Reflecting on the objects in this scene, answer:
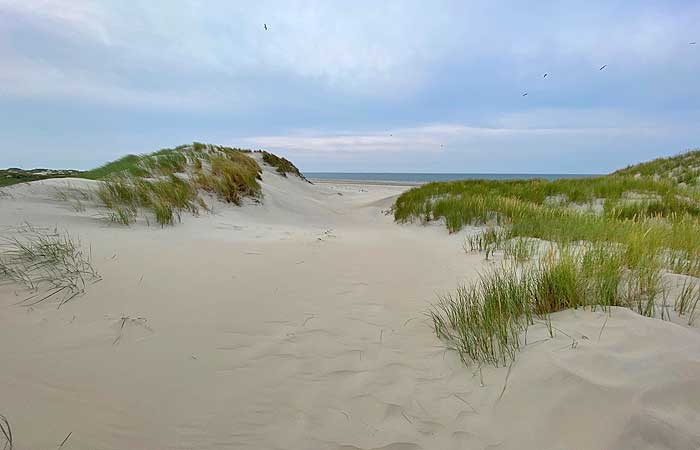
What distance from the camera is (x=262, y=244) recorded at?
456 cm

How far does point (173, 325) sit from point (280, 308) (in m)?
0.77

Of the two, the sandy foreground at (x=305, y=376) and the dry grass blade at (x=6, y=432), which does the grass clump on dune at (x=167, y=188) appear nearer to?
the sandy foreground at (x=305, y=376)

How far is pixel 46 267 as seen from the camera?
2.57m

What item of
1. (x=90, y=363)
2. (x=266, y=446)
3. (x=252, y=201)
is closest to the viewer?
(x=266, y=446)

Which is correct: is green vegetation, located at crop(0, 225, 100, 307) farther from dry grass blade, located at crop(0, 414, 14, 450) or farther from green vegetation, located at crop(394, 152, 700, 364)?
green vegetation, located at crop(394, 152, 700, 364)

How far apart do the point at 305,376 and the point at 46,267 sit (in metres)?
2.33

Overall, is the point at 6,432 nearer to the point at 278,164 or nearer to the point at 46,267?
the point at 46,267

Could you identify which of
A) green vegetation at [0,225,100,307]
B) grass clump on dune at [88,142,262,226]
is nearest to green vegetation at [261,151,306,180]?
grass clump on dune at [88,142,262,226]

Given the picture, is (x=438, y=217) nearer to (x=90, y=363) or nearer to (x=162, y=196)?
(x=162, y=196)

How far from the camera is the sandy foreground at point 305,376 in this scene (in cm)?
130

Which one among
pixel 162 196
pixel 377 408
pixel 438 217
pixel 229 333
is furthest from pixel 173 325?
pixel 438 217

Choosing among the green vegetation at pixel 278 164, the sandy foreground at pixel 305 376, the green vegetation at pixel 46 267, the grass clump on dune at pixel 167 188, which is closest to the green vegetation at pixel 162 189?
the grass clump on dune at pixel 167 188

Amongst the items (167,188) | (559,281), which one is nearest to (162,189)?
(167,188)

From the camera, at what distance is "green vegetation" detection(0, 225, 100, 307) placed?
2.34 metres
